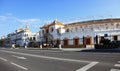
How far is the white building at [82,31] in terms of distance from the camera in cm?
6137

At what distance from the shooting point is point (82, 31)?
6850 centimetres

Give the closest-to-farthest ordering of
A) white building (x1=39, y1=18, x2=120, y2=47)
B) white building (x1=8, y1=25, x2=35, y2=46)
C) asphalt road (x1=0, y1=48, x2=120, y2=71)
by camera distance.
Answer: asphalt road (x1=0, y1=48, x2=120, y2=71) → white building (x1=39, y1=18, x2=120, y2=47) → white building (x1=8, y1=25, x2=35, y2=46)

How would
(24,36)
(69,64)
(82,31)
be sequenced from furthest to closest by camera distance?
(24,36)
(82,31)
(69,64)

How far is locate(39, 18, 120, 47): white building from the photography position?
61369 millimetres

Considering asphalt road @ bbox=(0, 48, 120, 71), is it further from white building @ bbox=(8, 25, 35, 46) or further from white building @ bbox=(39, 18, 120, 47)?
white building @ bbox=(8, 25, 35, 46)

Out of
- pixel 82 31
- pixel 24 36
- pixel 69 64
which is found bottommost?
pixel 69 64

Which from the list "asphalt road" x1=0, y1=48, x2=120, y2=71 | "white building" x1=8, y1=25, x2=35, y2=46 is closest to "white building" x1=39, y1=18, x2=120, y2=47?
"white building" x1=8, y1=25, x2=35, y2=46

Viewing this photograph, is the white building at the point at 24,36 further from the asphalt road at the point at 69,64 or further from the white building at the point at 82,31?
the asphalt road at the point at 69,64

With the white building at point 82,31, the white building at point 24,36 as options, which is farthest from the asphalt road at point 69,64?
the white building at point 24,36

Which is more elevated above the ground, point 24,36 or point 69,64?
point 24,36

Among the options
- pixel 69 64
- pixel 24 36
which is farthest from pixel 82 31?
pixel 24 36

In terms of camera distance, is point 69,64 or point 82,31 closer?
point 69,64

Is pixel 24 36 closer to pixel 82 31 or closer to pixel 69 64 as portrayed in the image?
pixel 82 31

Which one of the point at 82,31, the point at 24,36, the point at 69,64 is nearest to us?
the point at 69,64
